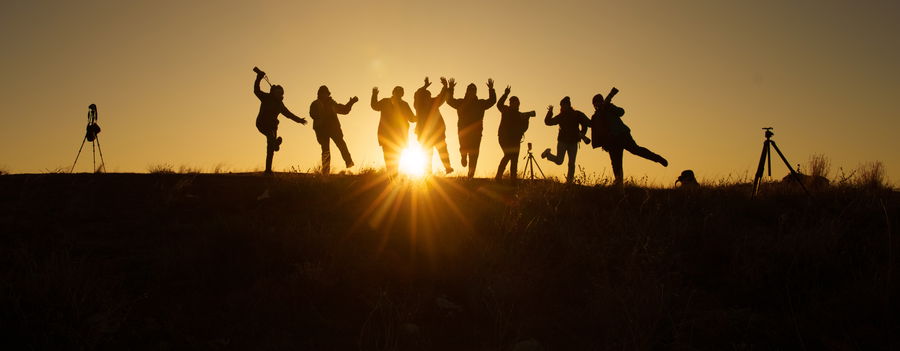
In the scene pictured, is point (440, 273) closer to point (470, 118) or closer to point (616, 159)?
point (616, 159)

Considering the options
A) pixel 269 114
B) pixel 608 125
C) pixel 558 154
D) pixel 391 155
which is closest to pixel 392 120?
pixel 391 155

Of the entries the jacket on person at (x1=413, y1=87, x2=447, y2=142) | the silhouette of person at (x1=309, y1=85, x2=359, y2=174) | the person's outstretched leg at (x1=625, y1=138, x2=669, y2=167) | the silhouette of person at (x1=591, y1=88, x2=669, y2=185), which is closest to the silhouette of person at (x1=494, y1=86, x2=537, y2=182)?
the jacket on person at (x1=413, y1=87, x2=447, y2=142)

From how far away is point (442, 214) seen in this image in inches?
388

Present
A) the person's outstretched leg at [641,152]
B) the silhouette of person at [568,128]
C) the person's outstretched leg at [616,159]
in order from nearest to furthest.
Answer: the person's outstretched leg at [641,152]
the person's outstretched leg at [616,159]
the silhouette of person at [568,128]

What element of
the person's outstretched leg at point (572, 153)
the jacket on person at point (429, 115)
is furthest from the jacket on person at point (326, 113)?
the person's outstretched leg at point (572, 153)

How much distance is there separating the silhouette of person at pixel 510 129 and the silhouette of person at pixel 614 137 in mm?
2025

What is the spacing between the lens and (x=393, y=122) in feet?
49.3

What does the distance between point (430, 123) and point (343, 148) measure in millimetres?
2028

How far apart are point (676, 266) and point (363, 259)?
12.0 feet

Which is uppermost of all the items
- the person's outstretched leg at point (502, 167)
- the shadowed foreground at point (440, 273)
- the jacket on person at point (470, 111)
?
the jacket on person at point (470, 111)

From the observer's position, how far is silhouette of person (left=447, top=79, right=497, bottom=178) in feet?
48.4

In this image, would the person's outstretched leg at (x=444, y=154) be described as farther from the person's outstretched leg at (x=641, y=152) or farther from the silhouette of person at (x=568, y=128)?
the person's outstretched leg at (x=641, y=152)

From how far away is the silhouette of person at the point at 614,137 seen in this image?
1253cm

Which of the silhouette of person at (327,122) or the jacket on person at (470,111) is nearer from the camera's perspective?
the jacket on person at (470,111)
